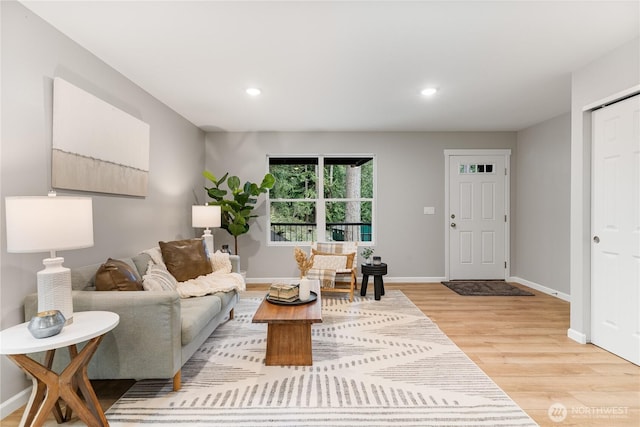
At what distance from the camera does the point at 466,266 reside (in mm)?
5109

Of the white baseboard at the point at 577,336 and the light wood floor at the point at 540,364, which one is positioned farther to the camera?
the white baseboard at the point at 577,336

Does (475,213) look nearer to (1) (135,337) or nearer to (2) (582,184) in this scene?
(2) (582,184)

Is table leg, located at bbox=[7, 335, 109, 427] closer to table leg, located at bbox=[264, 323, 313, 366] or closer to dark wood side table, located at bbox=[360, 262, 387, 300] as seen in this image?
table leg, located at bbox=[264, 323, 313, 366]

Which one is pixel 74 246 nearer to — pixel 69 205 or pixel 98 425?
pixel 69 205

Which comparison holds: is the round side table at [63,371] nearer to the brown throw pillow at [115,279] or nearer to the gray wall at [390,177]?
the brown throw pillow at [115,279]

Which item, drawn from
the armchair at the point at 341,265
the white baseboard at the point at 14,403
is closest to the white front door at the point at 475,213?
Answer: the armchair at the point at 341,265

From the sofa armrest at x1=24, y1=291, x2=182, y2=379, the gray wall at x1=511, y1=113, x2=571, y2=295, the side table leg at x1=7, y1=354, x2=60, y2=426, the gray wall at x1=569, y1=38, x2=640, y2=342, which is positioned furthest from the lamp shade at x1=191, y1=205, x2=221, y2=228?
the gray wall at x1=511, y1=113, x2=571, y2=295

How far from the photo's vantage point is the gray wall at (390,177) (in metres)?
5.03

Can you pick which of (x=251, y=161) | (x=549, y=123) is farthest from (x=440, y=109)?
(x=251, y=161)

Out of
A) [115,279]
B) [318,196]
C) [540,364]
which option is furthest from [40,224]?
[318,196]

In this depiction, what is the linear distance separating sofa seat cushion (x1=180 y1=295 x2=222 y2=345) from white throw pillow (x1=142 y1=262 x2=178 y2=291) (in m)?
0.19

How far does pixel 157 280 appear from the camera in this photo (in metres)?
2.45

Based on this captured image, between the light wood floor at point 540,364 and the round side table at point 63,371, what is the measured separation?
368 mm

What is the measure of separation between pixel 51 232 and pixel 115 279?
62 cm
